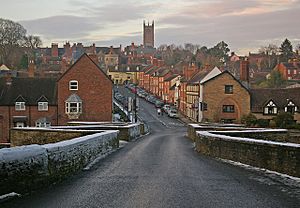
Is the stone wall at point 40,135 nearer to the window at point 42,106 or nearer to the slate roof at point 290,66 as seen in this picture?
the window at point 42,106

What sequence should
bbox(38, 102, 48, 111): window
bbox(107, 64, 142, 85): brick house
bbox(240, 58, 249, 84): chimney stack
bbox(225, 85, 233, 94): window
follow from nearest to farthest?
bbox(38, 102, 48, 111): window
bbox(225, 85, 233, 94): window
bbox(240, 58, 249, 84): chimney stack
bbox(107, 64, 142, 85): brick house

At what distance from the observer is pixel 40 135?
28672 millimetres

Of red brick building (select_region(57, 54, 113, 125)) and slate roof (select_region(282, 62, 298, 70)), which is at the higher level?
slate roof (select_region(282, 62, 298, 70))

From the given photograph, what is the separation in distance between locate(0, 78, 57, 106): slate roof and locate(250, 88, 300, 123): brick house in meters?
27.7

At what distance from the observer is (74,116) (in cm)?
5862

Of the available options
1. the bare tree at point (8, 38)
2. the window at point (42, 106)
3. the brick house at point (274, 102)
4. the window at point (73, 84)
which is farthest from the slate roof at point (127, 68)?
the window at point (42, 106)

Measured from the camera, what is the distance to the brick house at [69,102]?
192ft

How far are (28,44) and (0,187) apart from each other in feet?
373

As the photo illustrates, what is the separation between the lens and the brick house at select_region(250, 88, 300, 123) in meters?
66.3

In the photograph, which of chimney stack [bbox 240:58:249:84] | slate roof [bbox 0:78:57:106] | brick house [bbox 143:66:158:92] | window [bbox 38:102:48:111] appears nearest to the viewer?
window [bbox 38:102:48:111]

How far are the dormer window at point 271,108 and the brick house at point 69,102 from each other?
73.9 ft

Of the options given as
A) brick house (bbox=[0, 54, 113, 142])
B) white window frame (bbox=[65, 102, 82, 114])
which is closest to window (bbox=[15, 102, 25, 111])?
brick house (bbox=[0, 54, 113, 142])

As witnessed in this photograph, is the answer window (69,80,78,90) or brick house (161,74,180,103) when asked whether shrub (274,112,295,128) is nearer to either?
window (69,80,78,90)

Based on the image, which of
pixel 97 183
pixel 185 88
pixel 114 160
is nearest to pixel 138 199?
pixel 97 183
